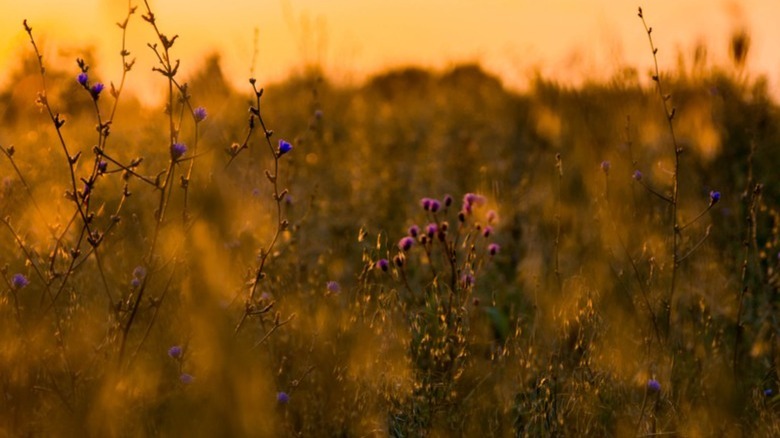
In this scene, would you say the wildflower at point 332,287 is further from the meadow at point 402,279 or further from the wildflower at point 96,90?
the wildflower at point 96,90

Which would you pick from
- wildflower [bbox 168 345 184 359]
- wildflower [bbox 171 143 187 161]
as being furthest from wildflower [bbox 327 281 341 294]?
wildflower [bbox 171 143 187 161]

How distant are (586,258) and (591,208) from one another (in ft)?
1.67

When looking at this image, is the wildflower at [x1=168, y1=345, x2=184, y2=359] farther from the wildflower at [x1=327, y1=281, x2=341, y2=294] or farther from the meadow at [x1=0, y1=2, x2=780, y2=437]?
the wildflower at [x1=327, y1=281, x2=341, y2=294]

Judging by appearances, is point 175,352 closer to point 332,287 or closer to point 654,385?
point 332,287

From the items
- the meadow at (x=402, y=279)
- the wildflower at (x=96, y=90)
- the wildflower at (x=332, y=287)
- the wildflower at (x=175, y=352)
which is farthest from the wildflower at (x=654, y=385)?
the wildflower at (x=96, y=90)

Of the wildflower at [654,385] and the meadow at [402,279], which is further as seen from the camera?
the wildflower at [654,385]

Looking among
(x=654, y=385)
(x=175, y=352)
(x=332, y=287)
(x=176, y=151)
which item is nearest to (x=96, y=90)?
(x=176, y=151)

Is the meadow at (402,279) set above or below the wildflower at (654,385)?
above

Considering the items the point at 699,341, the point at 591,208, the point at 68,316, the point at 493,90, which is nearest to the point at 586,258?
the point at 591,208

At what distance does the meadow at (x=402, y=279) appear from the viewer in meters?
2.13

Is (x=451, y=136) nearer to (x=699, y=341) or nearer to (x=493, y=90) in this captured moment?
(x=493, y=90)

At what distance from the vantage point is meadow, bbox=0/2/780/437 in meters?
2.13

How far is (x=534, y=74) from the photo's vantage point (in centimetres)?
716

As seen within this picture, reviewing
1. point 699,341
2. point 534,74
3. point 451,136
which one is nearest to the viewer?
point 699,341
